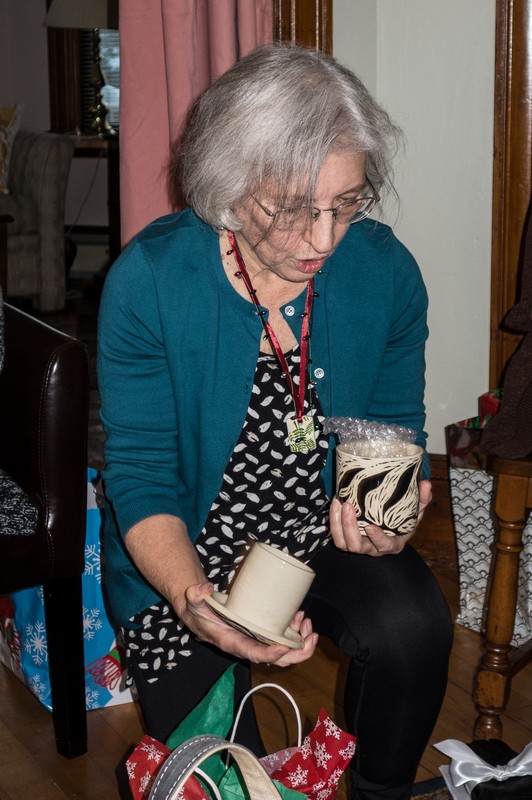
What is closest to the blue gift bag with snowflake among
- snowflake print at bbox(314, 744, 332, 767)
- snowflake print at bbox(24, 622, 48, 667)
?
snowflake print at bbox(24, 622, 48, 667)

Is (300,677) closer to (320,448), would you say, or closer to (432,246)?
(320,448)

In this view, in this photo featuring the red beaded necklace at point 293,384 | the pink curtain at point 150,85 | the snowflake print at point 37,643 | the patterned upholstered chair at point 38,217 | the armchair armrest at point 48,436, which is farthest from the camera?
the patterned upholstered chair at point 38,217

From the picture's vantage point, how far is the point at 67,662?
1.77 metres

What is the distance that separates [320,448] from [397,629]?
0.28 meters

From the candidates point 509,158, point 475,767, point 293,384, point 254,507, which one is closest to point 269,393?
point 293,384

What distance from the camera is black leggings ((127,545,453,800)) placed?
3.99ft

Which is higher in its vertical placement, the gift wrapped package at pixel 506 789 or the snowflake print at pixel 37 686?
the gift wrapped package at pixel 506 789

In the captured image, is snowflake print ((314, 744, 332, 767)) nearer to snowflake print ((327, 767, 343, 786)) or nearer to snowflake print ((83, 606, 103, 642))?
snowflake print ((327, 767, 343, 786))

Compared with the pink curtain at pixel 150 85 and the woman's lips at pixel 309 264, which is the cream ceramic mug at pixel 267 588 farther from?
the pink curtain at pixel 150 85

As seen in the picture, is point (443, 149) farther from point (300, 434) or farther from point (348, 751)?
point (348, 751)

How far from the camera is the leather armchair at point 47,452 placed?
1.61 meters

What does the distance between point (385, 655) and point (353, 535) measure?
0.15m

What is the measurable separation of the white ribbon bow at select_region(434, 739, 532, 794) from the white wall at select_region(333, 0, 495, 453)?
1.10 m

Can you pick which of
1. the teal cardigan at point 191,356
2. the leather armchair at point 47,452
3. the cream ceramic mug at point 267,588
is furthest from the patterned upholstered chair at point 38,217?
the cream ceramic mug at point 267,588
